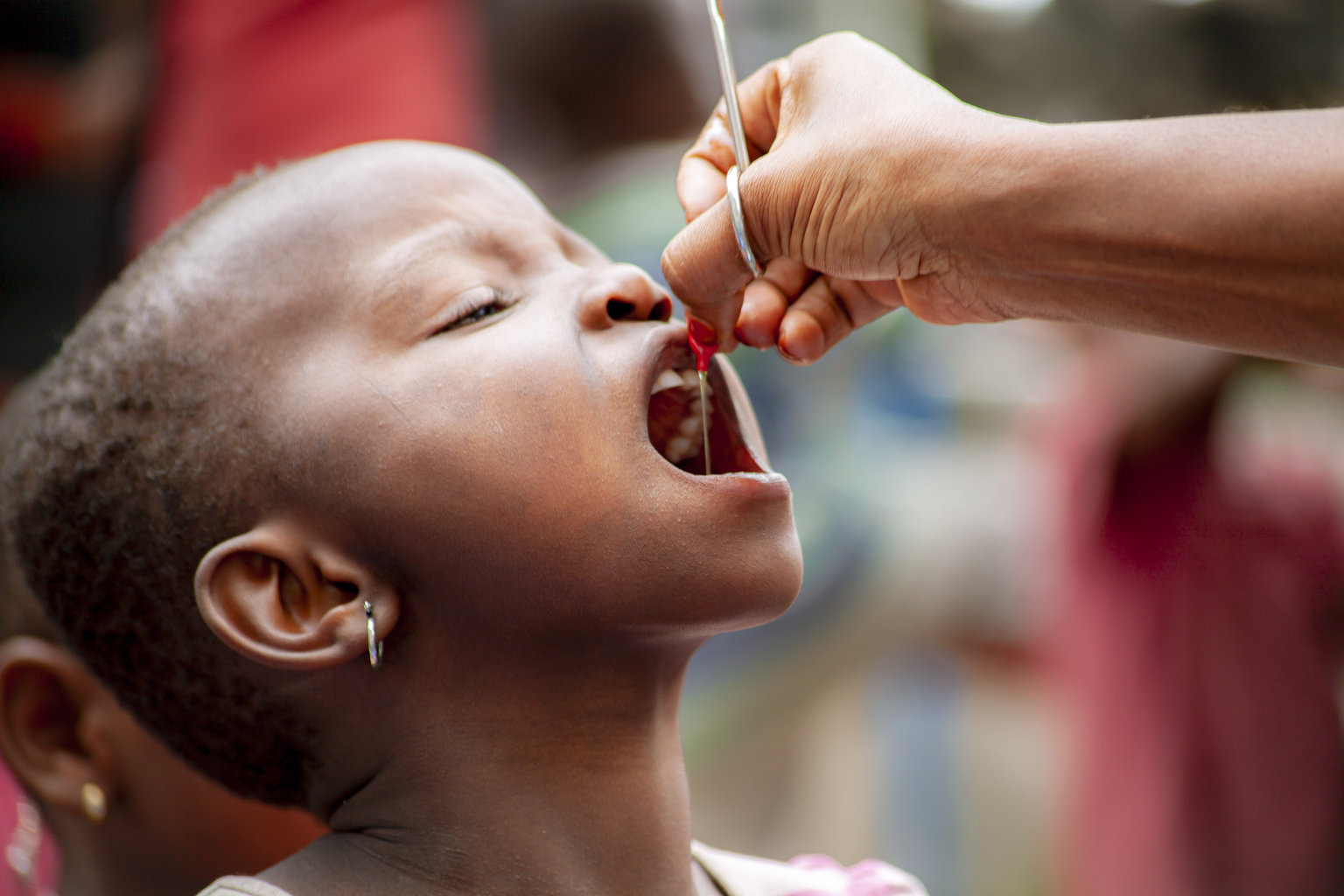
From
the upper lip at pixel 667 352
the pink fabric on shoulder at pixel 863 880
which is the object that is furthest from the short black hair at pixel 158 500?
the pink fabric on shoulder at pixel 863 880

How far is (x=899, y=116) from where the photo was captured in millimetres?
1105

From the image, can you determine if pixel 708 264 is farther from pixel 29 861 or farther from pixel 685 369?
pixel 29 861

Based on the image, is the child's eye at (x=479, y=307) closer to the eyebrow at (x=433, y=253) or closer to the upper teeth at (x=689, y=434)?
the eyebrow at (x=433, y=253)

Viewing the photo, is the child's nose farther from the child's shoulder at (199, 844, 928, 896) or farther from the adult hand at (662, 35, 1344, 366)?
the child's shoulder at (199, 844, 928, 896)

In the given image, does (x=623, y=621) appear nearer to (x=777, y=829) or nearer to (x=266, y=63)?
(x=266, y=63)

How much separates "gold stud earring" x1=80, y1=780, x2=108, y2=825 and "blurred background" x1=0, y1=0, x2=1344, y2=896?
698 mm

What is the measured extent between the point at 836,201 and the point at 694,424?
1.30 ft

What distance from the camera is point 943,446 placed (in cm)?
505

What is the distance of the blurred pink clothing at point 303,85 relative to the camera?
3.24 m

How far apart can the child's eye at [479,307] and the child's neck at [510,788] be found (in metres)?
0.33

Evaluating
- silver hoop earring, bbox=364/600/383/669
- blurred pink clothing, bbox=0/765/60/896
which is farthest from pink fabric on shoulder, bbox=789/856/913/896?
blurred pink clothing, bbox=0/765/60/896

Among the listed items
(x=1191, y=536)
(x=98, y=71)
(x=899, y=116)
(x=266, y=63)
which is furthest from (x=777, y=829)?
(x=899, y=116)

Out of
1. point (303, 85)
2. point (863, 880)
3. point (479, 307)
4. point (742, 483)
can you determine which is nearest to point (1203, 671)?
point (863, 880)

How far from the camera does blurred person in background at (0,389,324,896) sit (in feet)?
5.49
